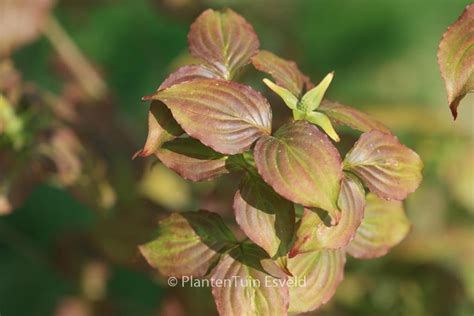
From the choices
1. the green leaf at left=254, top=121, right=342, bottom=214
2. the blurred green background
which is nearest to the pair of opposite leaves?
the green leaf at left=254, top=121, right=342, bottom=214

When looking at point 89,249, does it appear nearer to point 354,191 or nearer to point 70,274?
point 70,274

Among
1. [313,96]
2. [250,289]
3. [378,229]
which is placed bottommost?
[378,229]

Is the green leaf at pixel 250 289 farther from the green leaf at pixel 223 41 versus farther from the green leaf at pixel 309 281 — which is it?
the green leaf at pixel 223 41

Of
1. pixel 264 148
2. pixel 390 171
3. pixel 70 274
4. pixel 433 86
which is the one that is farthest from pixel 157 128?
pixel 433 86

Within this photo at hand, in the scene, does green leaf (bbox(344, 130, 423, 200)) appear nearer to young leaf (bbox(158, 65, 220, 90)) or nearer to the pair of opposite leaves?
the pair of opposite leaves

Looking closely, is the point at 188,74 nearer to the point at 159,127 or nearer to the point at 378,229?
the point at 159,127

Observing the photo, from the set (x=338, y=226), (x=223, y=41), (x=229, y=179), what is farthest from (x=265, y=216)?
(x=229, y=179)

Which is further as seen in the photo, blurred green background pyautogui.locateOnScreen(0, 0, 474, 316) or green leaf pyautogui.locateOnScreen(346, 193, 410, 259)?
blurred green background pyautogui.locateOnScreen(0, 0, 474, 316)
